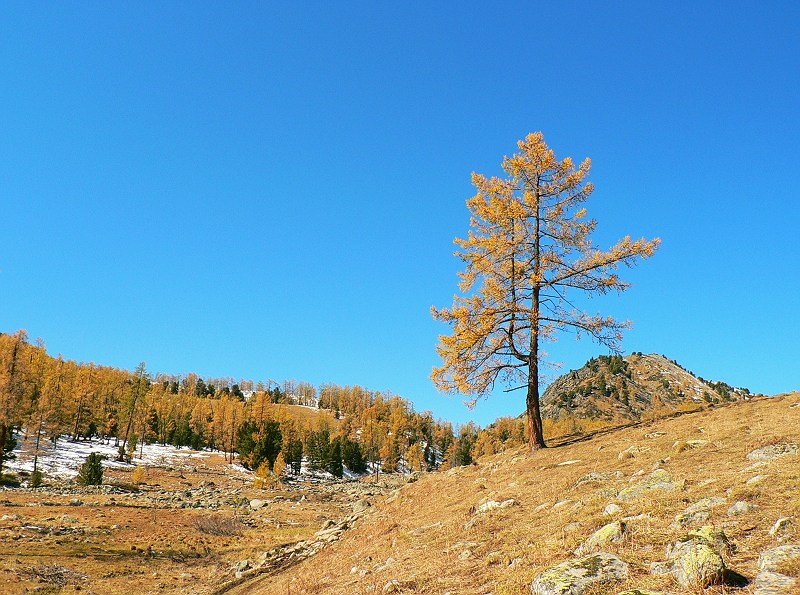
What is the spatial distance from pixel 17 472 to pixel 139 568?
5742 centimetres

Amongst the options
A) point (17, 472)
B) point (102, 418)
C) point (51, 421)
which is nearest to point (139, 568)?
point (17, 472)

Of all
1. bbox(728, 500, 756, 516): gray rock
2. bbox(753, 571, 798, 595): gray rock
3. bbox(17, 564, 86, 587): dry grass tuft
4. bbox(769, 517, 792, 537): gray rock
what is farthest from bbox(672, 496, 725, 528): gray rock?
bbox(17, 564, 86, 587): dry grass tuft

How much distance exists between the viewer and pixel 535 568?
8023 millimetres

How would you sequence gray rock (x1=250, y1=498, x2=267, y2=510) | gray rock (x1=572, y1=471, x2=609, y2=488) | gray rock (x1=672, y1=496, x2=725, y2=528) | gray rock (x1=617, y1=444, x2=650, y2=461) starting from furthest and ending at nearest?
gray rock (x1=250, y1=498, x2=267, y2=510) → gray rock (x1=617, y1=444, x2=650, y2=461) → gray rock (x1=572, y1=471, x2=609, y2=488) → gray rock (x1=672, y1=496, x2=725, y2=528)

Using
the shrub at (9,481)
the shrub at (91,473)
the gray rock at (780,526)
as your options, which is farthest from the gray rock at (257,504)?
the gray rock at (780,526)

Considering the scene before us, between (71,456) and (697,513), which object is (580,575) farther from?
(71,456)

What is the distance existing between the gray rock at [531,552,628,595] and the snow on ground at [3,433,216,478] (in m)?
80.5

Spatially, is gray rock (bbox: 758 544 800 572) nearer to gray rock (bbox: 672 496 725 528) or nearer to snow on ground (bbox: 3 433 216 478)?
gray rock (bbox: 672 496 725 528)

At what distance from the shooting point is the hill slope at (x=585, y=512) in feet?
25.0

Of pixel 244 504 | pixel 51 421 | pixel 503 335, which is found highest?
pixel 503 335

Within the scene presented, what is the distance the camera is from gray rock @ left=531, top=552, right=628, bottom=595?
22.1 ft

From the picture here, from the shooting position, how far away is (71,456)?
273ft

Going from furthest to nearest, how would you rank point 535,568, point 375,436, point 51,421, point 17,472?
point 375,436 < point 51,421 < point 17,472 < point 535,568

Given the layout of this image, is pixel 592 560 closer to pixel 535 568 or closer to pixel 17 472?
pixel 535 568
